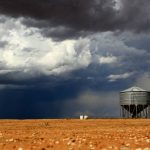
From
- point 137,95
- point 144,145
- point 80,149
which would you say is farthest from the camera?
point 137,95

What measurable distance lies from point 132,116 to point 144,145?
325 ft

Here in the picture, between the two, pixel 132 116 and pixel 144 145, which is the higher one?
pixel 132 116

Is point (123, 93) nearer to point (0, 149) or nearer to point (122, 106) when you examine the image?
point (122, 106)

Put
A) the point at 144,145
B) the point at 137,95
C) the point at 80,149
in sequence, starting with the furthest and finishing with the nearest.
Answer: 1. the point at 137,95
2. the point at 144,145
3. the point at 80,149

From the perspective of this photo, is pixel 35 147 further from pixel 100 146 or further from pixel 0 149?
pixel 100 146

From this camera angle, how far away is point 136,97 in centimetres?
11175

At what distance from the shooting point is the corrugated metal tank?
111750mm

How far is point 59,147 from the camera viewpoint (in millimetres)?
18656

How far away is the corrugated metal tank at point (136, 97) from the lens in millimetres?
111750

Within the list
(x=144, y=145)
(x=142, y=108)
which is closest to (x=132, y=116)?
(x=142, y=108)

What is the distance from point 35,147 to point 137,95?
95.0 m

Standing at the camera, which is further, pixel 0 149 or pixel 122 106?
pixel 122 106

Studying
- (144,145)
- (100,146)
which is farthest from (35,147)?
(144,145)

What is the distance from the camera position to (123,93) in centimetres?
11425
